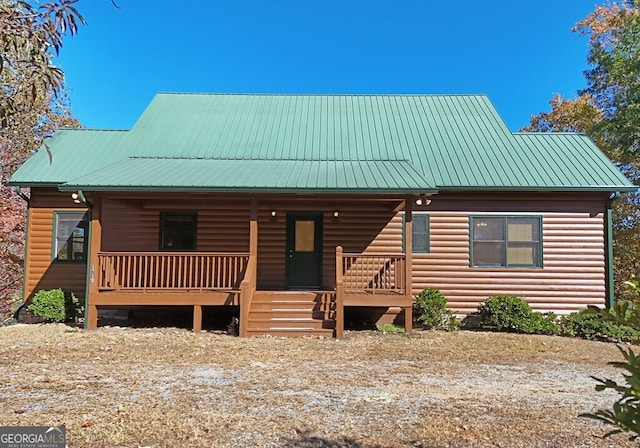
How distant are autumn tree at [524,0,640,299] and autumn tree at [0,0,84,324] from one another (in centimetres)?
1837

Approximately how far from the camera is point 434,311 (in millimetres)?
10164

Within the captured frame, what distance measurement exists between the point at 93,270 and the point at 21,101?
4633mm

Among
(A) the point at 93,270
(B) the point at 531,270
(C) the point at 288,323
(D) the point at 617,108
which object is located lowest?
(C) the point at 288,323

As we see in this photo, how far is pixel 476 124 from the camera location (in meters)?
13.7

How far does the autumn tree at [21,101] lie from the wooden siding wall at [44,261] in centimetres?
208

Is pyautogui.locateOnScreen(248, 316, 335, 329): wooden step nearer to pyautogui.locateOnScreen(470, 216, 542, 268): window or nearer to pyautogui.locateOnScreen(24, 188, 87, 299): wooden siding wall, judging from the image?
pyautogui.locateOnScreen(470, 216, 542, 268): window

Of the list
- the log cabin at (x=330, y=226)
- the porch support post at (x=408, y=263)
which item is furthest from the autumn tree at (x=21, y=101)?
the porch support post at (x=408, y=263)

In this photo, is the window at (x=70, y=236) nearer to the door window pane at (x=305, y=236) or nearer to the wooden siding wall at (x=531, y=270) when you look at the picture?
the door window pane at (x=305, y=236)

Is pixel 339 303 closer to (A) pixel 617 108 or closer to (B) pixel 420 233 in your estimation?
(B) pixel 420 233

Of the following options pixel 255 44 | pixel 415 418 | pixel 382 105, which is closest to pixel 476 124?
pixel 382 105

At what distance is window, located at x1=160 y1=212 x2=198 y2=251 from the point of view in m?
11.5

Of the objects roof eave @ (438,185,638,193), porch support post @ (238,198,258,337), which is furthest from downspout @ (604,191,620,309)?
porch support post @ (238,198,258,337)

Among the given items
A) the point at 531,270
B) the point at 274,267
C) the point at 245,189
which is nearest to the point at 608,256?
the point at 531,270

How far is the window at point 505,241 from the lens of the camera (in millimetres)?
11086
